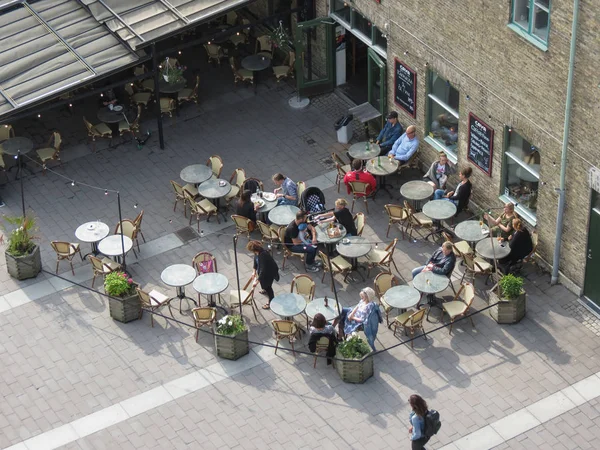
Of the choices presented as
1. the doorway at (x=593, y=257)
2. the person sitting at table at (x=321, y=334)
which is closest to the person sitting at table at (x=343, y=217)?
the person sitting at table at (x=321, y=334)

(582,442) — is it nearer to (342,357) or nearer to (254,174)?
(342,357)

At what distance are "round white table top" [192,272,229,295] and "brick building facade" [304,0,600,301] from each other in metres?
6.43

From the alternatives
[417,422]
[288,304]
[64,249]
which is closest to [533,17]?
[288,304]

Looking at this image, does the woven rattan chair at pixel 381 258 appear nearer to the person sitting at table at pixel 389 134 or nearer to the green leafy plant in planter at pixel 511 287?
the green leafy plant in planter at pixel 511 287

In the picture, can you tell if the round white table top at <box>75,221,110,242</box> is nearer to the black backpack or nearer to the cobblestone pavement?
the cobblestone pavement

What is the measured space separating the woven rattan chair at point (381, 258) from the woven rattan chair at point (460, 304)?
74.8 inches

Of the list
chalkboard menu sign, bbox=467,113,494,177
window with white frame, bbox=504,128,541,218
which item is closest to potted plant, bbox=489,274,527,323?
window with white frame, bbox=504,128,541,218

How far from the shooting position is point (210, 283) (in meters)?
27.8

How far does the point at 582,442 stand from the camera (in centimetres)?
2444

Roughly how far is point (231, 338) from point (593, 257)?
7.67m

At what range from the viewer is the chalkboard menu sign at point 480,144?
94.0ft

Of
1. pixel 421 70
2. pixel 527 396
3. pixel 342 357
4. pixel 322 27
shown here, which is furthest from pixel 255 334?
pixel 322 27

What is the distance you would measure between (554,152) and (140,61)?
428 inches

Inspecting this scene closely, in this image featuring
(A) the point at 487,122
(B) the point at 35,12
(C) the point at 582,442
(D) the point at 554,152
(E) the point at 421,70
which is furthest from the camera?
(B) the point at 35,12
